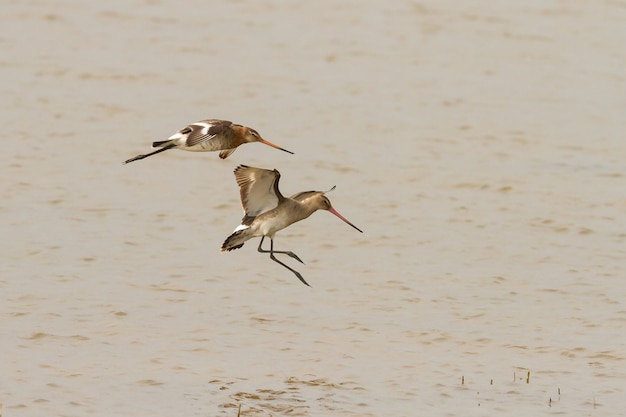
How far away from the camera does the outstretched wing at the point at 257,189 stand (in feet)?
35.7

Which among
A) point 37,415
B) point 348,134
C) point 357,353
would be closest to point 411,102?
point 348,134

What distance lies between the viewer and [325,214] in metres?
17.8

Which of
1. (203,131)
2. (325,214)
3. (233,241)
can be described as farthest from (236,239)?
(325,214)

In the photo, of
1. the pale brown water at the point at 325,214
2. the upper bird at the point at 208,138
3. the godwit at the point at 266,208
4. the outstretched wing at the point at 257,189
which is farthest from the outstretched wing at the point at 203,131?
the pale brown water at the point at 325,214

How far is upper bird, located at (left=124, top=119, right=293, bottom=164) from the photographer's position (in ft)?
34.5

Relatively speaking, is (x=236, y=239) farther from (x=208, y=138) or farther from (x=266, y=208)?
(x=208, y=138)

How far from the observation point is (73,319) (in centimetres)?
1320

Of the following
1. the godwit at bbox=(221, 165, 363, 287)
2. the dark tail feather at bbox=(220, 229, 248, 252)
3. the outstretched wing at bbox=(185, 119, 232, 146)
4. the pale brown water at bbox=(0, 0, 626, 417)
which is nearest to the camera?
the outstretched wing at bbox=(185, 119, 232, 146)

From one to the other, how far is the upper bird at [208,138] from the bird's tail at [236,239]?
0.71 meters

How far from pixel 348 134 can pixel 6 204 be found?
5.31m

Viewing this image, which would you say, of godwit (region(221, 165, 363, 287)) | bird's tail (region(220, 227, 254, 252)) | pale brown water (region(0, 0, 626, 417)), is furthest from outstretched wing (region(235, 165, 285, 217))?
pale brown water (region(0, 0, 626, 417))

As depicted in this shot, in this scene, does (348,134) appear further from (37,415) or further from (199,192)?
(37,415)

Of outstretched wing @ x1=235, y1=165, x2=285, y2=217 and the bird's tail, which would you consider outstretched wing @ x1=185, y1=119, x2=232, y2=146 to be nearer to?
outstretched wing @ x1=235, y1=165, x2=285, y2=217

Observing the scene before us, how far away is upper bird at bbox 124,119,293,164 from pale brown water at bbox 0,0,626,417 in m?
1.90
